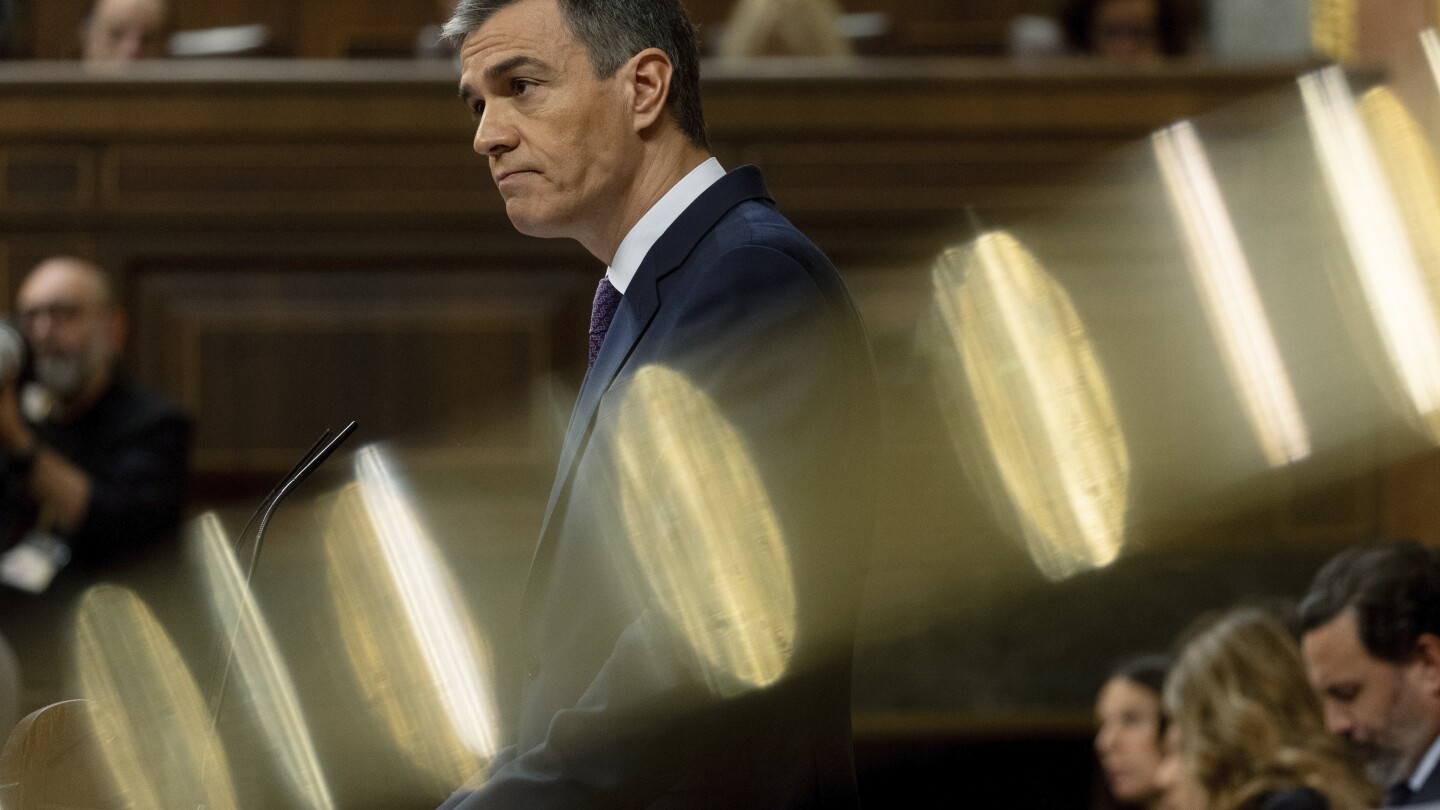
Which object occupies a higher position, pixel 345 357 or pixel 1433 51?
pixel 345 357

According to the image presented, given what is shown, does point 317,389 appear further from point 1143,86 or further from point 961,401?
point 1143,86

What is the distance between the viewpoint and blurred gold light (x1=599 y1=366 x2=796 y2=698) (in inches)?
40.7

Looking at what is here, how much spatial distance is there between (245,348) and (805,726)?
2542 millimetres

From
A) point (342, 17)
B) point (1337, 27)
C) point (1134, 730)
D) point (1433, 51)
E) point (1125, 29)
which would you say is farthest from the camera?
point (342, 17)

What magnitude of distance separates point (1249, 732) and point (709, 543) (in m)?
1.59

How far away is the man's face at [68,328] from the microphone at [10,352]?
0.09 metres

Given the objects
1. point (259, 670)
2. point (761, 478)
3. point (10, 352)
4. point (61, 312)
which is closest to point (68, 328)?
point (61, 312)

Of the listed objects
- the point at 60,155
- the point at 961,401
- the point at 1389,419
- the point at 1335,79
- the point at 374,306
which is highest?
the point at 60,155

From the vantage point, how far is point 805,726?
3.63 ft

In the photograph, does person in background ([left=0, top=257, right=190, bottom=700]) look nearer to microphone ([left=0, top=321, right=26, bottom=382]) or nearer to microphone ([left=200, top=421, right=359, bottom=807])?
microphone ([left=0, top=321, right=26, bottom=382])

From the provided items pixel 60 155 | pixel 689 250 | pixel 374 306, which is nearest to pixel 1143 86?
pixel 374 306

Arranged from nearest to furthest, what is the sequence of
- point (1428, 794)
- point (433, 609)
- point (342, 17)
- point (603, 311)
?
1. point (603, 311)
2. point (1428, 794)
3. point (433, 609)
4. point (342, 17)

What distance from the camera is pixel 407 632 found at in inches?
107

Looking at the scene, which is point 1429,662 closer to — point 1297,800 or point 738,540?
point 1297,800
